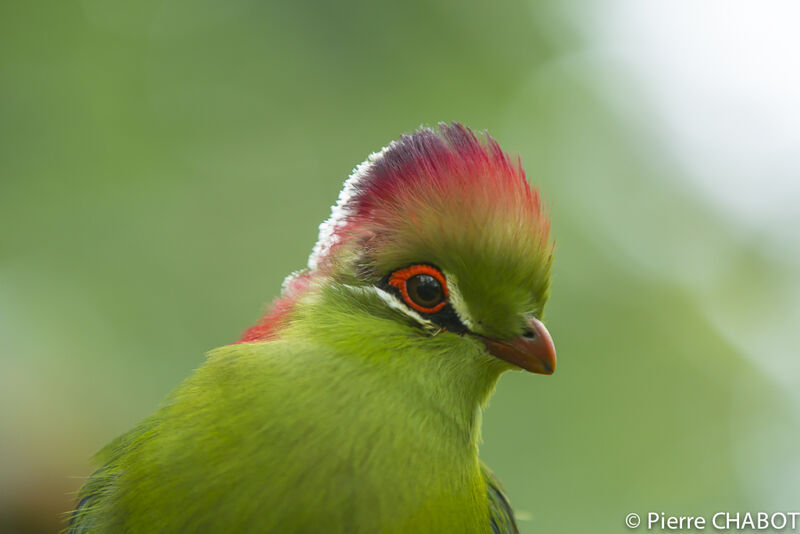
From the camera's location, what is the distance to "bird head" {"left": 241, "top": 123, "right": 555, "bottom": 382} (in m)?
2.40

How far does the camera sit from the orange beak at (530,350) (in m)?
2.41

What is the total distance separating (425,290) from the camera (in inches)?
95.0

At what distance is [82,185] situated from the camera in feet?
18.1

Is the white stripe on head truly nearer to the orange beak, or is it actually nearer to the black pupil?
the black pupil

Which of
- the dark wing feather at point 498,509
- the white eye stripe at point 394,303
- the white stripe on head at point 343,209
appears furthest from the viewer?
the dark wing feather at point 498,509

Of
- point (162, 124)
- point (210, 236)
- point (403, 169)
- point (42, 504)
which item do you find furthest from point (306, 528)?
point (162, 124)

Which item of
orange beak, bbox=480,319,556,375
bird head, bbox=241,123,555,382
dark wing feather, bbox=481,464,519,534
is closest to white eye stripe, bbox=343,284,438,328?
bird head, bbox=241,123,555,382

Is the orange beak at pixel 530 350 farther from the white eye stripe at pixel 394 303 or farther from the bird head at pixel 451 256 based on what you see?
the white eye stripe at pixel 394 303

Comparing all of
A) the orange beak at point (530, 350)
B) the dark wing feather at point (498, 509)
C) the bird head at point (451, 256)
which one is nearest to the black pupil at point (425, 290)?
the bird head at point (451, 256)

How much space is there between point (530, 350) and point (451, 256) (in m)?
0.38

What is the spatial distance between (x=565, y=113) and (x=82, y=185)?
4052 millimetres

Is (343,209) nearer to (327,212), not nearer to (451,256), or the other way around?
(451,256)

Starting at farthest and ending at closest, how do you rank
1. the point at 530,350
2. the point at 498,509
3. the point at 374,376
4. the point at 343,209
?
the point at 498,509
the point at 343,209
the point at 530,350
the point at 374,376

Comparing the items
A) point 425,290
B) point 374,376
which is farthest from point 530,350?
point 374,376
